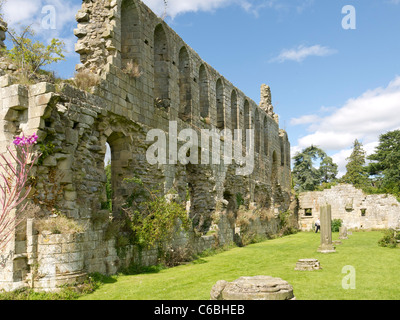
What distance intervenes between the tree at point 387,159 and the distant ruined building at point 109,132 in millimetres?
26301

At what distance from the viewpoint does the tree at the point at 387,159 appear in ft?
131

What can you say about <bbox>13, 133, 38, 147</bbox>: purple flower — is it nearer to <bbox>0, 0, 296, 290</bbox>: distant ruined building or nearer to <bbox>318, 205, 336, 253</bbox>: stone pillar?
<bbox>0, 0, 296, 290</bbox>: distant ruined building

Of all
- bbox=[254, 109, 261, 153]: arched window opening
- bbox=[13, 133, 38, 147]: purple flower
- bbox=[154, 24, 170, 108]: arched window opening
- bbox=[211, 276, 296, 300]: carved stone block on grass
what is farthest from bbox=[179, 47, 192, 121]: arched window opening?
Result: bbox=[211, 276, 296, 300]: carved stone block on grass

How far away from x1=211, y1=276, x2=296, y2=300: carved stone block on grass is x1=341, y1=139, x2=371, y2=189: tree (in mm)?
38711

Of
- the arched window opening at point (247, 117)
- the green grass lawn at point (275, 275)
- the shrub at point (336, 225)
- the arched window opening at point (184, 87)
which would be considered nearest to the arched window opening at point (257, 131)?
the arched window opening at point (247, 117)

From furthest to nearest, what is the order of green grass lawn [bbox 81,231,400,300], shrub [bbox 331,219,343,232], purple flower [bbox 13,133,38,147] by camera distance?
shrub [bbox 331,219,343,232]
green grass lawn [bbox 81,231,400,300]
purple flower [bbox 13,133,38,147]

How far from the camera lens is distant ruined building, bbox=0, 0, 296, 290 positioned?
305 inches

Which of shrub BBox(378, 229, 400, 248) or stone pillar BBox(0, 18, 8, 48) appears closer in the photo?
stone pillar BBox(0, 18, 8, 48)

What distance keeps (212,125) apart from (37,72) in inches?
359

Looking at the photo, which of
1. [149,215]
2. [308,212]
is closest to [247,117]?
[308,212]

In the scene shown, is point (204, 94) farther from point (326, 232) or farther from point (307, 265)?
point (307, 265)

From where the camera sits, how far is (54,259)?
754cm
